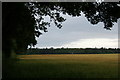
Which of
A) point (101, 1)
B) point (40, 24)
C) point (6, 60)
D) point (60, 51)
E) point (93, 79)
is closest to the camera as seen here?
point (93, 79)

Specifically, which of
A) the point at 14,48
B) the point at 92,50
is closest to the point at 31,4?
the point at 14,48

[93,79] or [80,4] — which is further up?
[80,4]

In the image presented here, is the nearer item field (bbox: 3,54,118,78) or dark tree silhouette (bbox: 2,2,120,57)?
field (bbox: 3,54,118,78)

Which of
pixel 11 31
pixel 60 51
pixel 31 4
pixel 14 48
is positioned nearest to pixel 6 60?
pixel 14 48

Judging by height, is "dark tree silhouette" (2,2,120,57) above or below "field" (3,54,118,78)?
above

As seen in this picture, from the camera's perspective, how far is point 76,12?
74.5 feet

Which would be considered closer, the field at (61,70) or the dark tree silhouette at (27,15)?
the field at (61,70)

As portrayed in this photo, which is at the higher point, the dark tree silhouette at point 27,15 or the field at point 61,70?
the dark tree silhouette at point 27,15

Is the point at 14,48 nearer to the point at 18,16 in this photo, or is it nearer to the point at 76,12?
the point at 18,16

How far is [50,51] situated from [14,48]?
6213 centimetres

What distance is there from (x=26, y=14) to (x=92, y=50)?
68074 millimetres

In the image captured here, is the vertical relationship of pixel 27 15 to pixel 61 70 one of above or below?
above

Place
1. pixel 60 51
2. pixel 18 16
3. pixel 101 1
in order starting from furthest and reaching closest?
1. pixel 60 51
2. pixel 101 1
3. pixel 18 16

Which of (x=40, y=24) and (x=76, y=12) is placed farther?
(x=40, y=24)
